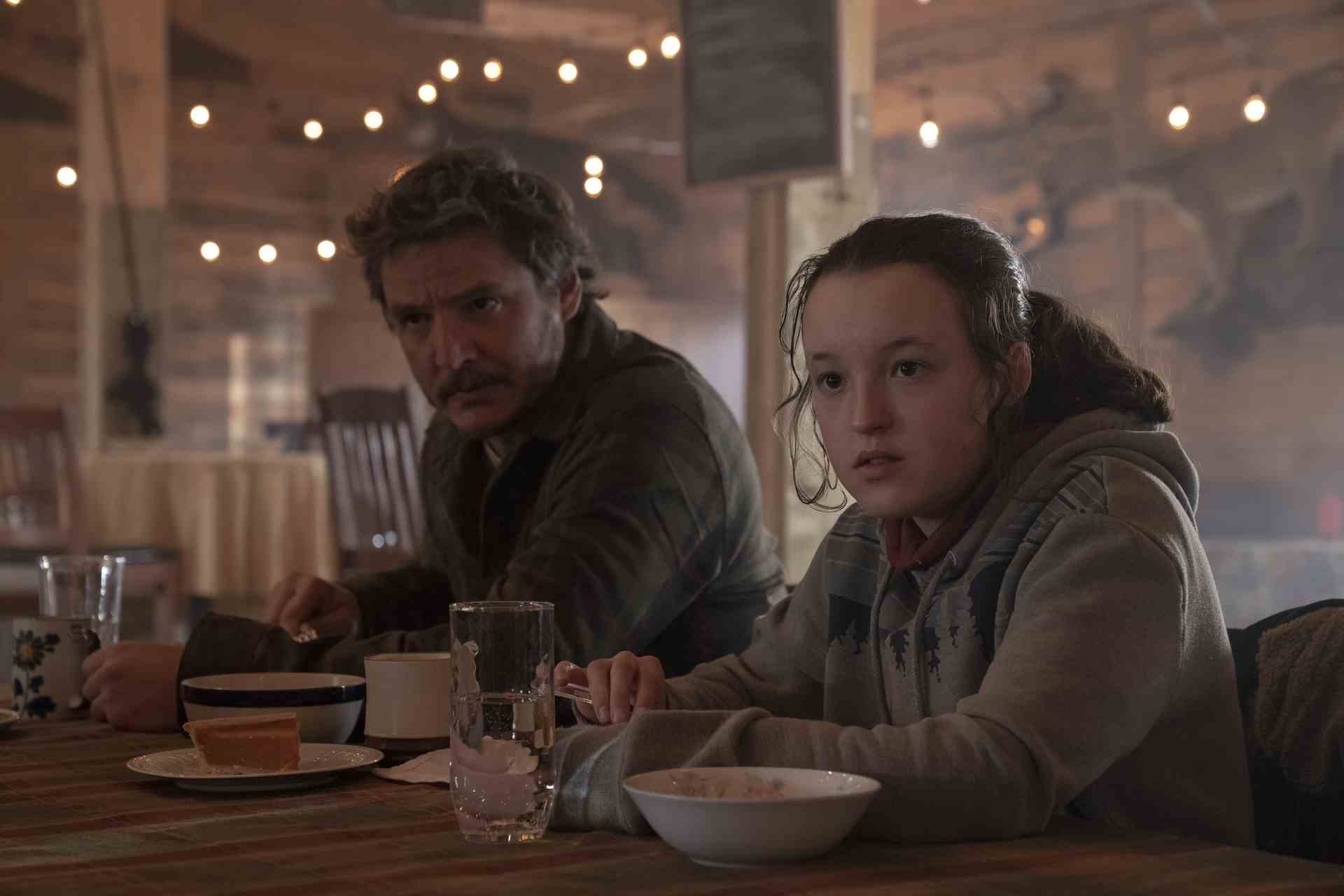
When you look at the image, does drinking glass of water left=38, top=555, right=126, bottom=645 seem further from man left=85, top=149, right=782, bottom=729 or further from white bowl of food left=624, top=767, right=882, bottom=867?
white bowl of food left=624, top=767, right=882, bottom=867

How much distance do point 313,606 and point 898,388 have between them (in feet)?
3.26

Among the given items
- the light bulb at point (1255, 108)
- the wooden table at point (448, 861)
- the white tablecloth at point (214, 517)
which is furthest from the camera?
the light bulb at point (1255, 108)

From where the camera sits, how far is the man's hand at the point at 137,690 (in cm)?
153

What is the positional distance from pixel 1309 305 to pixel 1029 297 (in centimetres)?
613

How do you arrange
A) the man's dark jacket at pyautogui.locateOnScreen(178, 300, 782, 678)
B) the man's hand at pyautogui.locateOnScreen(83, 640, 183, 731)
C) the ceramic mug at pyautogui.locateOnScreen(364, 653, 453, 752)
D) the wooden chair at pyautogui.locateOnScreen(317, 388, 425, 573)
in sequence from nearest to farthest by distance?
the ceramic mug at pyautogui.locateOnScreen(364, 653, 453, 752) < the man's hand at pyautogui.locateOnScreen(83, 640, 183, 731) < the man's dark jacket at pyautogui.locateOnScreen(178, 300, 782, 678) < the wooden chair at pyautogui.locateOnScreen(317, 388, 425, 573)

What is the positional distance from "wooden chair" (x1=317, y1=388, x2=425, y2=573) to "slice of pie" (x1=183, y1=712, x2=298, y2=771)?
2930mm

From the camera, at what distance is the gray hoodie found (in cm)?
98

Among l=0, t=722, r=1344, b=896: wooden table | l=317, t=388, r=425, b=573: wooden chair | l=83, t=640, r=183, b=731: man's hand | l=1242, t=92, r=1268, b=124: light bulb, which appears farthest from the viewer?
l=1242, t=92, r=1268, b=124: light bulb

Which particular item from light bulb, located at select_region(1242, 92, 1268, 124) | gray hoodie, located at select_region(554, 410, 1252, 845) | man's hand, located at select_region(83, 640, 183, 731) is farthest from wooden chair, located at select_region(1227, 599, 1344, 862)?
light bulb, located at select_region(1242, 92, 1268, 124)

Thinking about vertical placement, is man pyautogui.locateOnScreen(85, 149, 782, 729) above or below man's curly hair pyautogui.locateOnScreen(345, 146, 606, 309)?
below

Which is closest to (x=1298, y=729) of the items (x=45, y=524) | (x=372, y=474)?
(x=372, y=474)

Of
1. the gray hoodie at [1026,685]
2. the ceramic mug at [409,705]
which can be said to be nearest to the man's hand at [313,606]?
the ceramic mug at [409,705]

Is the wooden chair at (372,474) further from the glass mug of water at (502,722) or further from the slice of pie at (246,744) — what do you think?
the glass mug of water at (502,722)

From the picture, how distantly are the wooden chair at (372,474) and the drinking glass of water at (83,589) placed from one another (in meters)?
2.36
